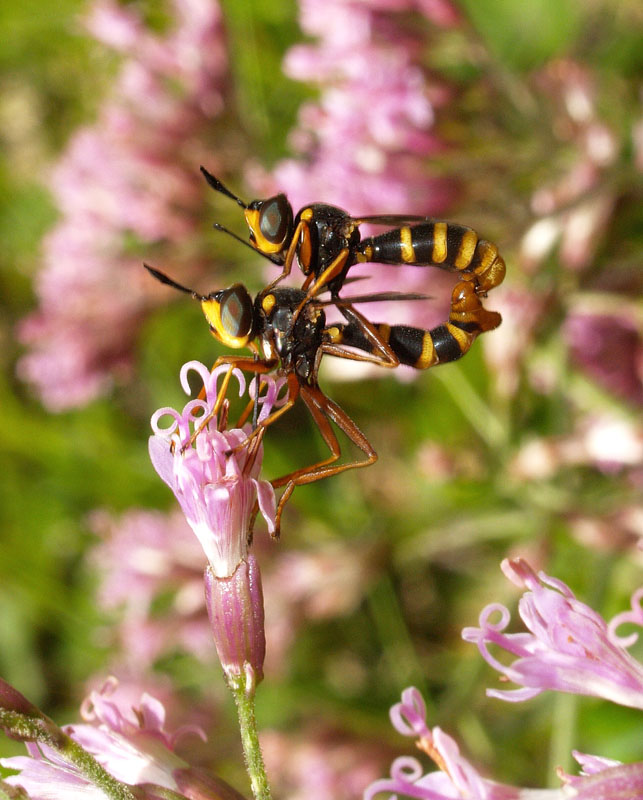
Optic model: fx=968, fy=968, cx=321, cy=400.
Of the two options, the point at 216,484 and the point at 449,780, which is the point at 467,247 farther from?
the point at 449,780

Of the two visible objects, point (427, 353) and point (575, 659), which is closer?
point (575, 659)

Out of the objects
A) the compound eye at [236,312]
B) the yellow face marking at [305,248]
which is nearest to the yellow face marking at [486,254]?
the yellow face marking at [305,248]

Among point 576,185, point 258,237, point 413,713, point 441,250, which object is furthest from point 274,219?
point 576,185

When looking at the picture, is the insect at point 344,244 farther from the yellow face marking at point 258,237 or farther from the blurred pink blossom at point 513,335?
the blurred pink blossom at point 513,335

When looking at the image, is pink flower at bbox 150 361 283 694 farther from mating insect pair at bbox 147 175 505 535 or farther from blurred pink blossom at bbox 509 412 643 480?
blurred pink blossom at bbox 509 412 643 480

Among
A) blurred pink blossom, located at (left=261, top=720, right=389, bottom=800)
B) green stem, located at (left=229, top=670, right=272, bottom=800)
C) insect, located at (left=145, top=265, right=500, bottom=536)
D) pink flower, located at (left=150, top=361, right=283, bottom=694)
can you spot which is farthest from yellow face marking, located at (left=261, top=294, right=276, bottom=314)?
blurred pink blossom, located at (left=261, top=720, right=389, bottom=800)

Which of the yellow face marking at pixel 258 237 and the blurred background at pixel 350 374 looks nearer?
the yellow face marking at pixel 258 237
